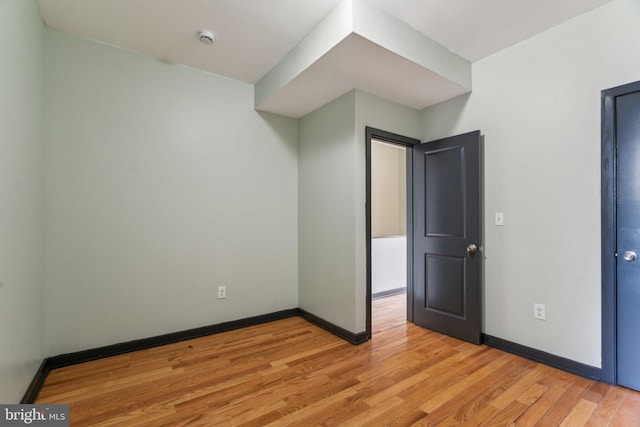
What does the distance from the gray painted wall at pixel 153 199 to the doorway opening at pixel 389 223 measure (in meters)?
1.10

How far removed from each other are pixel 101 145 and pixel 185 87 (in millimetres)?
920

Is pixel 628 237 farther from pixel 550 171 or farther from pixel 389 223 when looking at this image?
pixel 389 223

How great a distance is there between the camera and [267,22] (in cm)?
220

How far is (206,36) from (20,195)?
1.69 meters

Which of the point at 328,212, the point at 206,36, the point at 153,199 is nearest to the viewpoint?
the point at 206,36

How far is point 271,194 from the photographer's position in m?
3.33

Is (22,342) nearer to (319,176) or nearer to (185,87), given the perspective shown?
(185,87)

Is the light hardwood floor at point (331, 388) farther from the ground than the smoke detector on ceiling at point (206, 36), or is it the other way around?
the smoke detector on ceiling at point (206, 36)

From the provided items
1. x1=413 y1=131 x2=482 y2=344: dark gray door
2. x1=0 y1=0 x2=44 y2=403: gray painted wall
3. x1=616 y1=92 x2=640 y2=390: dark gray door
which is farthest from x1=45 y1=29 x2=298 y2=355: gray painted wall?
x1=616 y1=92 x2=640 y2=390: dark gray door

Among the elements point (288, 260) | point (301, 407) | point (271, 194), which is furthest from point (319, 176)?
point (301, 407)

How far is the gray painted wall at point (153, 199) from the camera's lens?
228cm

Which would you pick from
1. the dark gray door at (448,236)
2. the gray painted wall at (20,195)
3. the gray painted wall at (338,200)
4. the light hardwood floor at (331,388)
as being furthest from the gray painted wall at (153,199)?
the dark gray door at (448,236)

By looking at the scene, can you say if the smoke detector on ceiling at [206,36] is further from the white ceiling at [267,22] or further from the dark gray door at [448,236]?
the dark gray door at [448,236]

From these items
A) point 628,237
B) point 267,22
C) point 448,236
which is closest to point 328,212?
point 448,236
